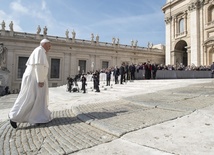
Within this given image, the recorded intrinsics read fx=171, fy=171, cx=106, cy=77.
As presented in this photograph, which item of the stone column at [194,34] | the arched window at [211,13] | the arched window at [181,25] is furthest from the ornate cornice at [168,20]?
the arched window at [211,13]

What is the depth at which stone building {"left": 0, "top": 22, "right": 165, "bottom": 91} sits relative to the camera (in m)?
32.5

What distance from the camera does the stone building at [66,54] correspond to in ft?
107

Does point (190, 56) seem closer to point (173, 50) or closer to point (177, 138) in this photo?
point (173, 50)

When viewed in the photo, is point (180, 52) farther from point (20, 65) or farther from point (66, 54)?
point (20, 65)

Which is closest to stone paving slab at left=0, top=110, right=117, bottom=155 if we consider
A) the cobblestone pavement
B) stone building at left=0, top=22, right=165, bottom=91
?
the cobblestone pavement

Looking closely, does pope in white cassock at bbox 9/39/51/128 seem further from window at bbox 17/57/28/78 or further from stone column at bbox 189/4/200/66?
window at bbox 17/57/28/78

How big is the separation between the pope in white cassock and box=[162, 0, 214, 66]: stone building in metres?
28.9

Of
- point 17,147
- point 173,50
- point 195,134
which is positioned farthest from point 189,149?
point 173,50

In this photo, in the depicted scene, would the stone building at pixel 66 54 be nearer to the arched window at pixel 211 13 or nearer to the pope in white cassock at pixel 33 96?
the arched window at pixel 211 13

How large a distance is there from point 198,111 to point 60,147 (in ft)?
11.6

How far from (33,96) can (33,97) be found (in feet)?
0.08

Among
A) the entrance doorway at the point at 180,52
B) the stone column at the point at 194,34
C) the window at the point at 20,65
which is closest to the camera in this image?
the stone column at the point at 194,34

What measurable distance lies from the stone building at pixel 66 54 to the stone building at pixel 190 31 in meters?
9.46

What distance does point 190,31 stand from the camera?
30.5m
